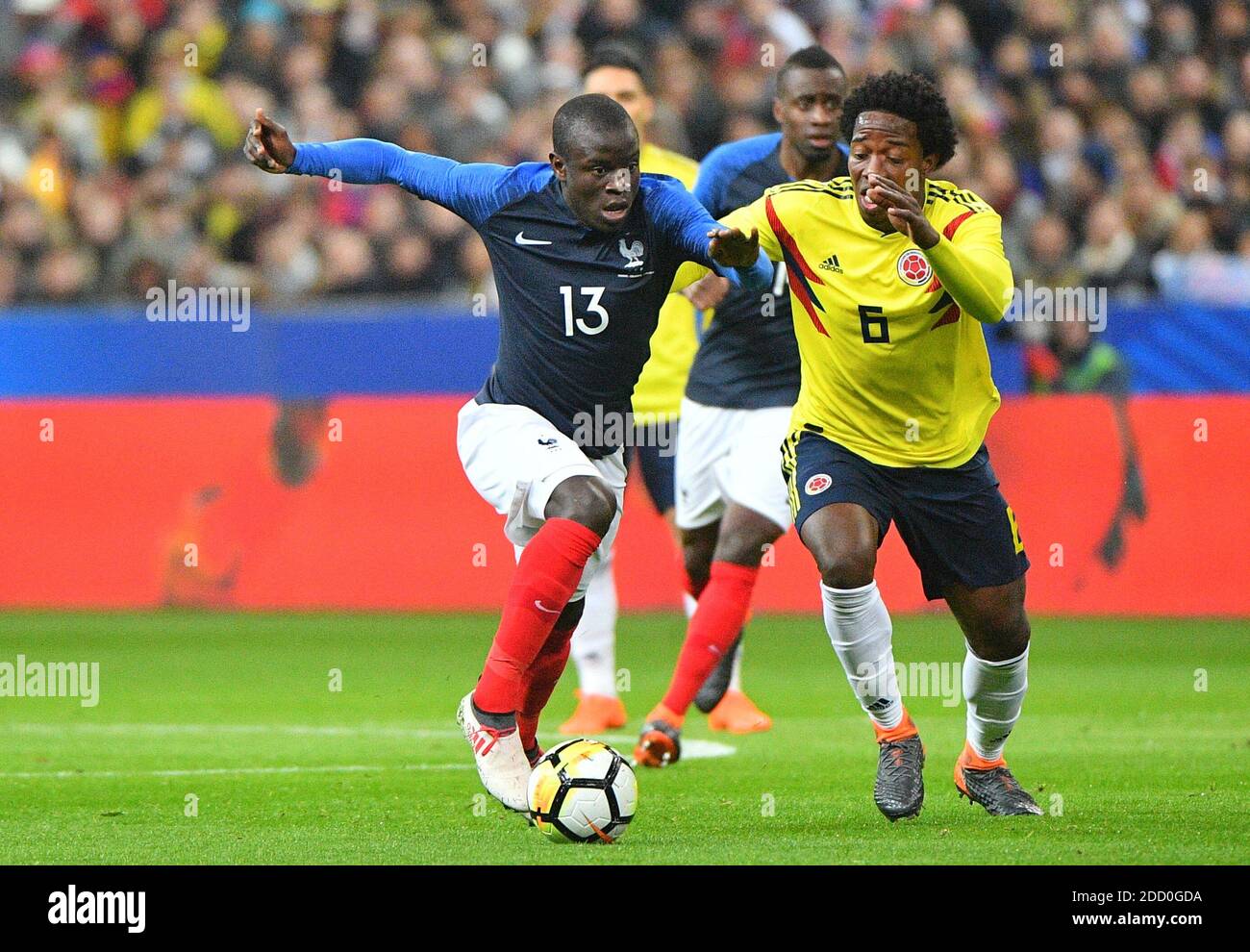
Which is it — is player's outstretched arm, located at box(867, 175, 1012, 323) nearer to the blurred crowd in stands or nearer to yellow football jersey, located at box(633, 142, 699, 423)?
yellow football jersey, located at box(633, 142, 699, 423)

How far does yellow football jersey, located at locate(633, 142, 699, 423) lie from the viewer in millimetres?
9453

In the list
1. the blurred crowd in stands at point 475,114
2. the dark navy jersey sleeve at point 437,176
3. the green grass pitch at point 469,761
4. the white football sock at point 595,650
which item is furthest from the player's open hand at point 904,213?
the blurred crowd in stands at point 475,114

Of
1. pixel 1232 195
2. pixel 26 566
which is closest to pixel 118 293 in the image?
pixel 26 566

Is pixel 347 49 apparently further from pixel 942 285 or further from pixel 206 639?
pixel 942 285

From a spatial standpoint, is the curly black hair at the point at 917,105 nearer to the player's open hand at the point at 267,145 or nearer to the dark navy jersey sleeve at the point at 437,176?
the dark navy jersey sleeve at the point at 437,176

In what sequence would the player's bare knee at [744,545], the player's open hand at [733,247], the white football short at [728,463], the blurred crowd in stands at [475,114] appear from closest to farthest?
the player's open hand at [733,247] → the player's bare knee at [744,545] → the white football short at [728,463] → the blurred crowd in stands at [475,114]

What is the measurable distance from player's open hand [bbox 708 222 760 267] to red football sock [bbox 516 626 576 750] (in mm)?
1360

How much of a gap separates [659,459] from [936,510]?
3.43 m

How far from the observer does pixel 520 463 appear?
6332 mm

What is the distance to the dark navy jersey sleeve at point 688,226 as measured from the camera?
635 centimetres

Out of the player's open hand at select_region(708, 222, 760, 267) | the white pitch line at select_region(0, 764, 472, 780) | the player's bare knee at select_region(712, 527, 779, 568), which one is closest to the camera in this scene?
the player's open hand at select_region(708, 222, 760, 267)

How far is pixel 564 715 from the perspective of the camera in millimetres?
9508

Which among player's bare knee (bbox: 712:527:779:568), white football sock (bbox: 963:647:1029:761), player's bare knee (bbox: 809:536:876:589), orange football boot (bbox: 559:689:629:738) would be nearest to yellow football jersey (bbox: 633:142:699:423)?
player's bare knee (bbox: 712:527:779:568)

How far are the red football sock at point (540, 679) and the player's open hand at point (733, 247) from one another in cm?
136
